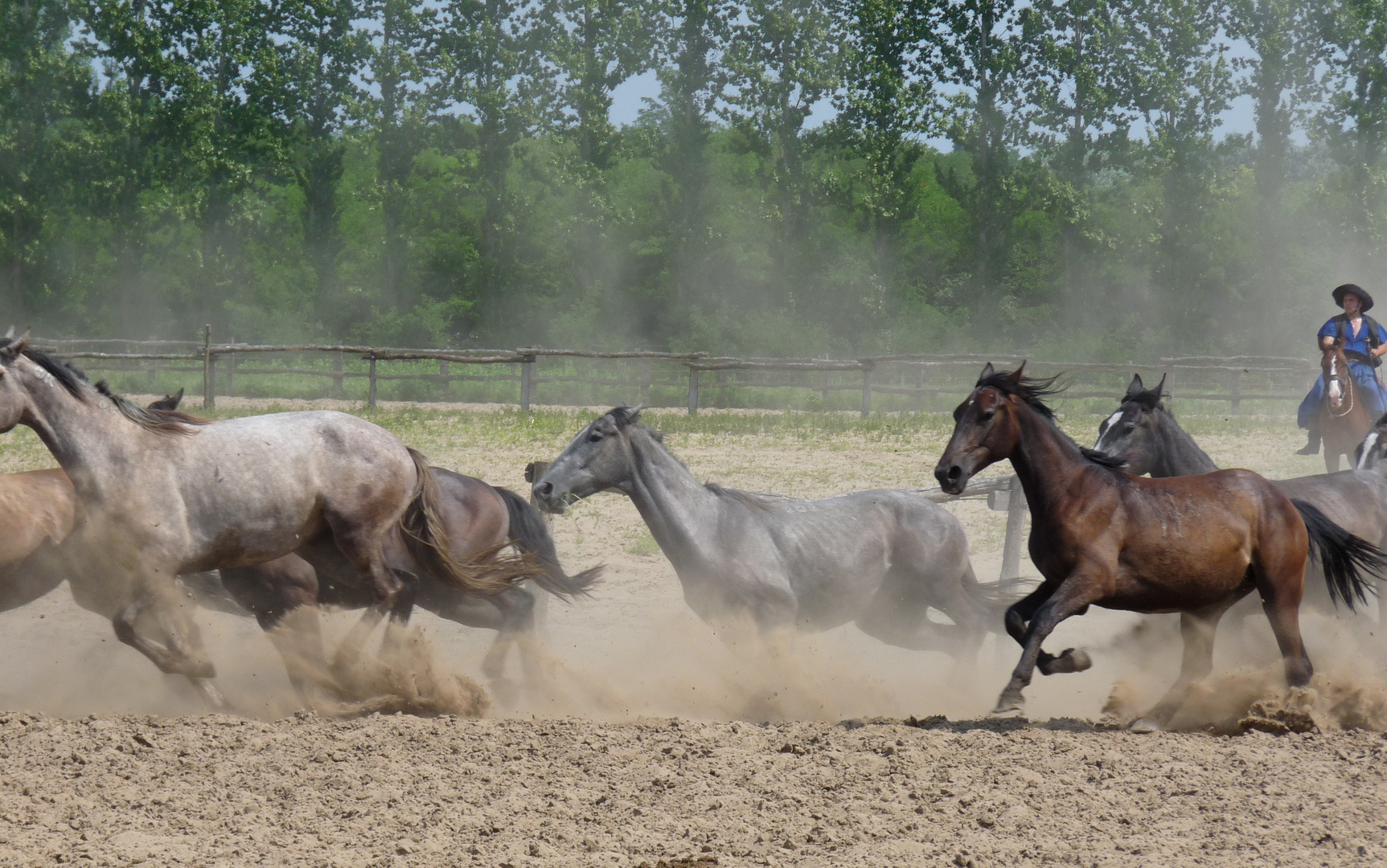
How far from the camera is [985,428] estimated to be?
5160mm

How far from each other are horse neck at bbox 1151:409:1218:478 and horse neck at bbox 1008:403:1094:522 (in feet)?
5.07

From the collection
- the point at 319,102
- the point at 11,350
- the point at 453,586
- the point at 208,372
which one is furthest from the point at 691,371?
the point at 319,102

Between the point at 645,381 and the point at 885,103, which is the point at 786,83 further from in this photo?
the point at 645,381

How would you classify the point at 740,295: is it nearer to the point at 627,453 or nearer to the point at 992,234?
the point at 992,234

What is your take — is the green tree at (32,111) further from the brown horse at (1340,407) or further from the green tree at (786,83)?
the brown horse at (1340,407)

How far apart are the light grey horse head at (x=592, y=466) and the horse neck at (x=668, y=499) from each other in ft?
0.18

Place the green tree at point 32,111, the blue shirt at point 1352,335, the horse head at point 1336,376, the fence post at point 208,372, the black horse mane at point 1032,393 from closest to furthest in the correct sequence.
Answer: the black horse mane at point 1032,393 → the horse head at point 1336,376 → the blue shirt at point 1352,335 → the fence post at point 208,372 → the green tree at point 32,111

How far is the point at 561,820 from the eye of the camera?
390 cm

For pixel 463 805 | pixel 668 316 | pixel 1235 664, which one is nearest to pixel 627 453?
pixel 463 805

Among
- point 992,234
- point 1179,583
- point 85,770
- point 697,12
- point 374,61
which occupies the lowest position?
point 85,770

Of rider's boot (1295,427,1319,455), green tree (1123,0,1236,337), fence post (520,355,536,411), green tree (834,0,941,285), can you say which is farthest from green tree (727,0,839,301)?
rider's boot (1295,427,1319,455)

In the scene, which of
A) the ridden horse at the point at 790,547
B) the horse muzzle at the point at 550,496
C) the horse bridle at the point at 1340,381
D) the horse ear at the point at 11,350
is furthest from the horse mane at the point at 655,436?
the horse bridle at the point at 1340,381

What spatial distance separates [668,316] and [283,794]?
30350mm

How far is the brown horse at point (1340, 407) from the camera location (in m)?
8.45
